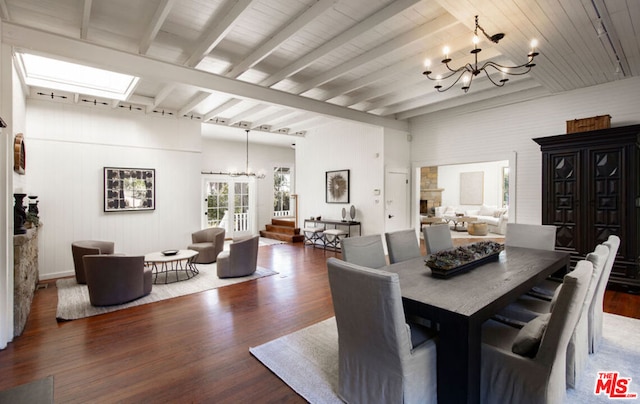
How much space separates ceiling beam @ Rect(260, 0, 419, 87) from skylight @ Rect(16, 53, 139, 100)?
1.90 metres

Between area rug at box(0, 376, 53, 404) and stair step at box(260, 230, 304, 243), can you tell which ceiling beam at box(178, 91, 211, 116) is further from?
stair step at box(260, 230, 304, 243)

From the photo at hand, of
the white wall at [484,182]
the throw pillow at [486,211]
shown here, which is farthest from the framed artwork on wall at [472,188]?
the throw pillow at [486,211]

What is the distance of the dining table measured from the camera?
1.66 m

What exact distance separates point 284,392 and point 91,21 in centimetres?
391

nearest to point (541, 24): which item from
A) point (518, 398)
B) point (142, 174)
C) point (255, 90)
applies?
point (518, 398)

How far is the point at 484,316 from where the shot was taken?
5.71 feet

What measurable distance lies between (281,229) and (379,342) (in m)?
7.95

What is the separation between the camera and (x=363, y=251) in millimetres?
2854

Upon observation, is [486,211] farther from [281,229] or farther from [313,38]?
[313,38]

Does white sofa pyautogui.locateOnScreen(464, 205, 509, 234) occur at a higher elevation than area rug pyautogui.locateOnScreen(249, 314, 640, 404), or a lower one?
higher

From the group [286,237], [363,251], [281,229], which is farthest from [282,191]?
[363,251]

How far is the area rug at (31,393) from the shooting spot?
211 cm

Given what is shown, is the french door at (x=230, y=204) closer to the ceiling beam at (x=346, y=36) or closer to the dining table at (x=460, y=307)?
the ceiling beam at (x=346, y=36)

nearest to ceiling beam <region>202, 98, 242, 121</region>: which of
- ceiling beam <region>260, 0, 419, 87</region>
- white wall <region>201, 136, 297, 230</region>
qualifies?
ceiling beam <region>260, 0, 419, 87</region>
